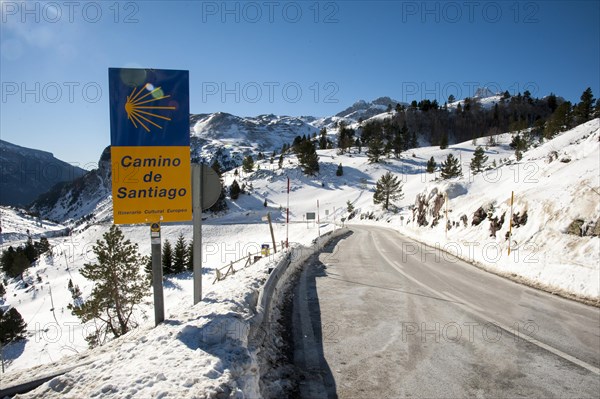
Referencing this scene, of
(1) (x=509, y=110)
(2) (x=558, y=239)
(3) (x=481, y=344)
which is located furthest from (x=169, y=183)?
(1) (x=509, y=110)

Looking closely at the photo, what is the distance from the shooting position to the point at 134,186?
458cm

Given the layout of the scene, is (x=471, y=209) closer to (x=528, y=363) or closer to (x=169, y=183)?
(x=528, y=363)

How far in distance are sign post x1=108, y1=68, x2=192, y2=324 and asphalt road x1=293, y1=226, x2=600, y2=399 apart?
112 inches

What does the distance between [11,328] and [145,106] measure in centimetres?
4609

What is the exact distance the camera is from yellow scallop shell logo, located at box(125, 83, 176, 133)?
4469 mm

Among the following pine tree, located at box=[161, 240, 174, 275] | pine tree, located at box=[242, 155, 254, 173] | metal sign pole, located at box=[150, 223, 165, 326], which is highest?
pine tree, located at box=[242, 155, 254, 173]

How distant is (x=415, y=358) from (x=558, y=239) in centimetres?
909

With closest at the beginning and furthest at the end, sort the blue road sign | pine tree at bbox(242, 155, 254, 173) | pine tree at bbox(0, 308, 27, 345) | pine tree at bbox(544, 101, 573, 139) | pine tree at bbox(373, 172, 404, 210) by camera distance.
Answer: the blue road sign → pine tree at bbox(0, 308, 27, 345) → pine tree at bbox(373, 172, 404, 210) → pine tree at bbox(544, 101, 573, 139) → pine tree at bbox(242, 155, 254, 173)

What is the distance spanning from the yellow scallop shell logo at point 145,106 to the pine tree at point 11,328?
44402 millimetres

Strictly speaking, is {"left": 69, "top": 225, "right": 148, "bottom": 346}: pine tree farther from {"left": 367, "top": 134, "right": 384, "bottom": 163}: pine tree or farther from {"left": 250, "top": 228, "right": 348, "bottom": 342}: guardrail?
{"left": 367, "top": 134, "right": 384, "bottom": 163}: pine tree

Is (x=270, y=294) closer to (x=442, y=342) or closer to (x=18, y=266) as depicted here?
(x=442, y=342)

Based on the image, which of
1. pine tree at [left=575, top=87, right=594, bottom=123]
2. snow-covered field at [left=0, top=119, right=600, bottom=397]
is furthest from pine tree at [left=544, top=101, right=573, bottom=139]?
snow-covered field at [left=0, top=119, right=600, bottom=397]

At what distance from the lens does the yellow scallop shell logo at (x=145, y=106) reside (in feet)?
14.7

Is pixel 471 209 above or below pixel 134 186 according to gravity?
below
